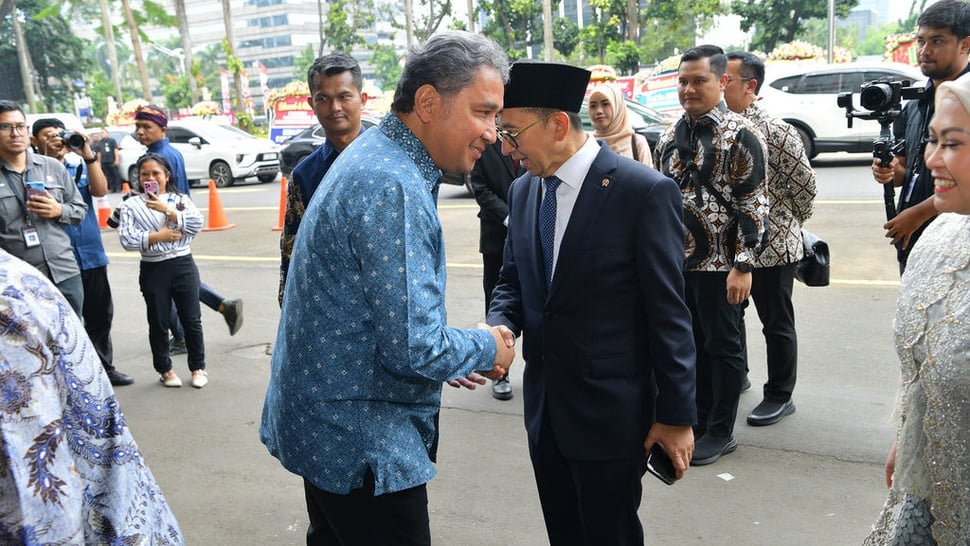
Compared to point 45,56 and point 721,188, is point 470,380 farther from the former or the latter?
point 45,56

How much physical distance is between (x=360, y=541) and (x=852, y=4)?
107ft

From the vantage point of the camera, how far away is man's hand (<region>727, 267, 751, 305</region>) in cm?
365

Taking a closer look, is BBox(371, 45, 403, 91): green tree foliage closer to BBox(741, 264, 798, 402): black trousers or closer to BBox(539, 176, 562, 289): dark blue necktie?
BBox(741, 264, 798, 402): black trousers

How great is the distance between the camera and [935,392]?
1.75 meters

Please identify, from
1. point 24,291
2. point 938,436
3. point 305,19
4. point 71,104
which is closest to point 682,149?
point 938,436

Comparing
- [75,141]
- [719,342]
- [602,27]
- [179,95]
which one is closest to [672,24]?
[602,27]

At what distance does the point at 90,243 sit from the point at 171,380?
109cm

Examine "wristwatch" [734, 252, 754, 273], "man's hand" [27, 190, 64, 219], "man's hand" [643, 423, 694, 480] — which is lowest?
"man's hand" [643, 423, 694, 480]

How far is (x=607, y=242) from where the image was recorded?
2.28 m

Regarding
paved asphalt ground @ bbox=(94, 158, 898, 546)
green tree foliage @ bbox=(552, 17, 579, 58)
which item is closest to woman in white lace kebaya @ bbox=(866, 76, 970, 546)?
paved asphalt ground @ bbox=(94, 158, 898, 546)

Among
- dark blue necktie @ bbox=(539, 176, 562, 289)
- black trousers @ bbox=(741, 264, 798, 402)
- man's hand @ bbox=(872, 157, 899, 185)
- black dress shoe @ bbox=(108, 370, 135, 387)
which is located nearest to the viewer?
dark blue necktie @ bbox=(539, 176, 562, 289)

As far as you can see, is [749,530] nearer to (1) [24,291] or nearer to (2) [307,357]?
(2) [307,357]

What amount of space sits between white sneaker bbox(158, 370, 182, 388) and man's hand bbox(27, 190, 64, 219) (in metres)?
1.32

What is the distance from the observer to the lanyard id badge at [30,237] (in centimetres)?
483
